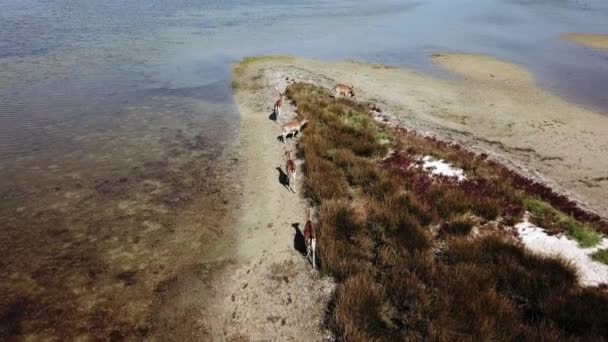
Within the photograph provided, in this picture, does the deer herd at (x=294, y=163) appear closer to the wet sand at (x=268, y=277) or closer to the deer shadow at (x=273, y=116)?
the deer shadow at (x=273, y=116)

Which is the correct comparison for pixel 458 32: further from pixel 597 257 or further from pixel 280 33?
pixel 597 257

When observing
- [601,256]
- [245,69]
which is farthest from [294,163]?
[245,69]

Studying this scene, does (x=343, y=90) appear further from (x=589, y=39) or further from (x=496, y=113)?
(x=589, y=39)

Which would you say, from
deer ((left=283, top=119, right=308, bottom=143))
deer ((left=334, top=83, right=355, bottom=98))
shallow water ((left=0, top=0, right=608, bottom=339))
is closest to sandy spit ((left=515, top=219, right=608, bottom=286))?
shallow water ((left=0, top=0, right=608, bottom=339))

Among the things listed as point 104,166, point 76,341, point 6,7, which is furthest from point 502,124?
point 6,7

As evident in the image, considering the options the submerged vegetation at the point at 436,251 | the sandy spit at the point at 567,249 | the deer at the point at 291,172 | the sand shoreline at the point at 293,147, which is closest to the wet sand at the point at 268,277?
the sand shoreline at the point at 293,147
